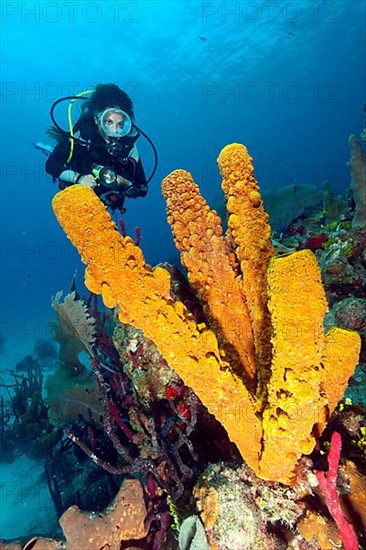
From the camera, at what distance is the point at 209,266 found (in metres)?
2.35

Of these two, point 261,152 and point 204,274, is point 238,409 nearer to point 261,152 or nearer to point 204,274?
point 204,274

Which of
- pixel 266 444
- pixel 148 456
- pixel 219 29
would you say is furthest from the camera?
pixel 219 29

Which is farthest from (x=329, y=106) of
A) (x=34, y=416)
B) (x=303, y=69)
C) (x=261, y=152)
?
(x=34, y=416)

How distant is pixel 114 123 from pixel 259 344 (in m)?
5.05

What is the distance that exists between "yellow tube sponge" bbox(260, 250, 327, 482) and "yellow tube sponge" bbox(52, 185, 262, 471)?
0.51ft

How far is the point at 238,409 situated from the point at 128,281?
0.81 m

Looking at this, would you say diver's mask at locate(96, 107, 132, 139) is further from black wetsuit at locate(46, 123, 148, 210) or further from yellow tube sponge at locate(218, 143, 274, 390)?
yellow tube sponge at locate(218, 143, 274, 390)

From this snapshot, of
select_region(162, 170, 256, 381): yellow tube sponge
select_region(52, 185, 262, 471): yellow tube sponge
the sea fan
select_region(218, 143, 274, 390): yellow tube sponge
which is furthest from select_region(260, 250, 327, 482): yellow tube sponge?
the sea fan

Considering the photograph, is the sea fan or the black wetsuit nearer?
the sea fan

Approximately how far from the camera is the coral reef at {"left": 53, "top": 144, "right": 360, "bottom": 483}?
58.7 inches

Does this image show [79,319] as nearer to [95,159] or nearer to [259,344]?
[259,344]

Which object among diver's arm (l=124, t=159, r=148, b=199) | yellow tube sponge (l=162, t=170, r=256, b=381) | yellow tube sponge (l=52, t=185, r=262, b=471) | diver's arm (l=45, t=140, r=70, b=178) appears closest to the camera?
yellow tube sponge (l=52, t=185, r=262, b=471)

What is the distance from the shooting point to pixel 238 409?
1849mm

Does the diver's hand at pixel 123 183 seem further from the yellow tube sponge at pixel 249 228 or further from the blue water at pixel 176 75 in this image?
the blue water at pixel 176 75
